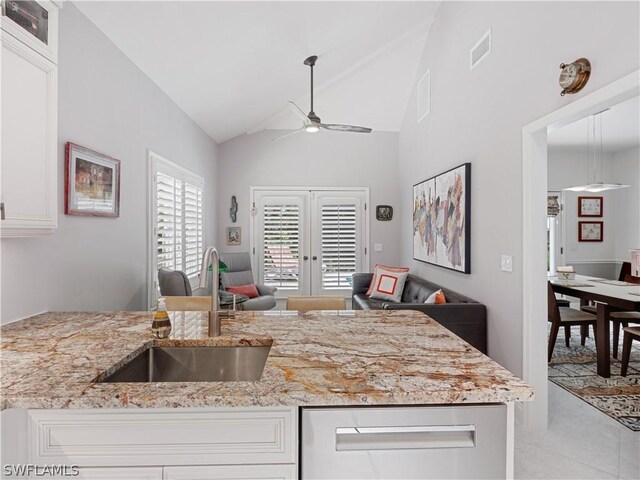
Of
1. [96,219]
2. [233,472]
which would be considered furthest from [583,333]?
[96,219]

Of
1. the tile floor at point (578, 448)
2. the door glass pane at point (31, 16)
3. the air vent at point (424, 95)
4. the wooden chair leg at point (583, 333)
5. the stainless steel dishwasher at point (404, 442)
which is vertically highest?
the air vent at point (424, 95)

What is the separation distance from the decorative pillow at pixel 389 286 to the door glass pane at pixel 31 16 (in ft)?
12.9

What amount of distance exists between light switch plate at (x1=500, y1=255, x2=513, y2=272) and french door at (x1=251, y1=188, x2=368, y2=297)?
3309 mm

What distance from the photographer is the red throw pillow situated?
5203 mm

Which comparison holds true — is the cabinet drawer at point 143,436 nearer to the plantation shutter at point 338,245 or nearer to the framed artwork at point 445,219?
the framed artwork at point 445,219

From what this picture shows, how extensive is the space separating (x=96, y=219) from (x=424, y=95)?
3.94 metres

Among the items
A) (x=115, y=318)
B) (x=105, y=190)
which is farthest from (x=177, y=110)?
(x=115, y=318)

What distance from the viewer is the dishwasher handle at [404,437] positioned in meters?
1.06

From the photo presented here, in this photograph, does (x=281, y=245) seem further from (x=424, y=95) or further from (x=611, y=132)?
(x=611, y=132)

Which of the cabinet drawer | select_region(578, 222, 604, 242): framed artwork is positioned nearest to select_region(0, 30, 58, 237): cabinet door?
the cabinet drawer

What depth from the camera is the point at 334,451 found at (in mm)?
1055

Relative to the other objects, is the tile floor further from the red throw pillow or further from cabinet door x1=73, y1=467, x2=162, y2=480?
the red throw pillow

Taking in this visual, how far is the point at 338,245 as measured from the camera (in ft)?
20.1

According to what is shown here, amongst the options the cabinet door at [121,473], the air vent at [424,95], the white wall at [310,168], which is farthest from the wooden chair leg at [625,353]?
the cabinet door at [121,473]
